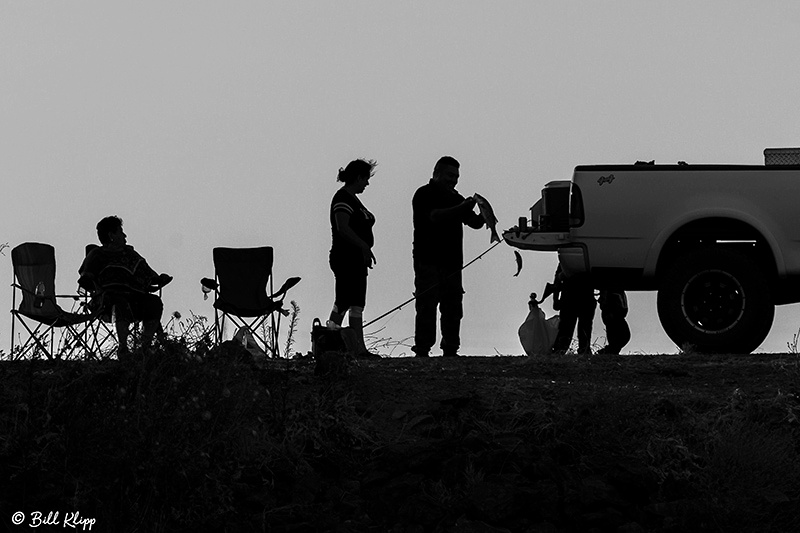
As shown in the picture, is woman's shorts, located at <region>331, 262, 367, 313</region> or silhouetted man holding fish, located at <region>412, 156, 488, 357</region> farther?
silhouetted man holding fish, located at <region>412, 156, 488, 357</region>

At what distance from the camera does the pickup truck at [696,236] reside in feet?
35.8

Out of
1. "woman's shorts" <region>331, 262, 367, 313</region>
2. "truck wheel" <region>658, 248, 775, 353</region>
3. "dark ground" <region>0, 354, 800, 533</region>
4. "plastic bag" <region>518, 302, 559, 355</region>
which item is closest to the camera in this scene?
"dark ground" <region>0, 354, 800, 533</region>

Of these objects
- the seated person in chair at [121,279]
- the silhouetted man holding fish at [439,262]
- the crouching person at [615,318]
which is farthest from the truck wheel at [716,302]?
the seated person in chair at [121,279]

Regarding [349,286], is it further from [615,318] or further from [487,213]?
[615,318]

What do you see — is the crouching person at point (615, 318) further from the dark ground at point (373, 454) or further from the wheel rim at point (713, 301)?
the dark ground at point (373, 454)

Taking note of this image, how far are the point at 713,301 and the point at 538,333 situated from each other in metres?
1.68

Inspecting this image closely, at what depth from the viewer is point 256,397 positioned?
309 inches

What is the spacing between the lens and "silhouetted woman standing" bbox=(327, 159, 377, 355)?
11.0 metres

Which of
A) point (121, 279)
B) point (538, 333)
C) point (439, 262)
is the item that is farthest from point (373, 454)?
point (538, 333)

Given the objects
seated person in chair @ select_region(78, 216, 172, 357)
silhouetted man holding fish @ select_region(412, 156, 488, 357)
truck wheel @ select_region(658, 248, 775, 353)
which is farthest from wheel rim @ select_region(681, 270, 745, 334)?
seated person in chair @ select_region(78, 216, 172, 357)

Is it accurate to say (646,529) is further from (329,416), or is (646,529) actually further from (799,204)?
(799,204)

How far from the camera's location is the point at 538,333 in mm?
12211

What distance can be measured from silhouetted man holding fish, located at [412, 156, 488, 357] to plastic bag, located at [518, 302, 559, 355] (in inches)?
37.8

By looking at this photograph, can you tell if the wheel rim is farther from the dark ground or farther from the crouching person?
the dark ground
